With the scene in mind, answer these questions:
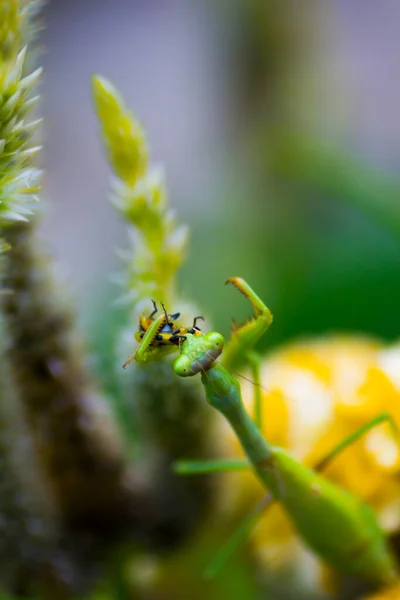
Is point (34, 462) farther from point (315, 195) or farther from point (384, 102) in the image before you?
point (384, 102)

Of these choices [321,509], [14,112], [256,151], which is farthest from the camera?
[256,151]

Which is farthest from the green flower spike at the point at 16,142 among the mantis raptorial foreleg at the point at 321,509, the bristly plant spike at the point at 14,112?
the mantis raptorial foreleg at the point at 321,509

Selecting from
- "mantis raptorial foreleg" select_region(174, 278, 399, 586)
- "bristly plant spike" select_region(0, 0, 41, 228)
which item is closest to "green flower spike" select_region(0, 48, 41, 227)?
"bristly plant spike" select_region(0, 0, 41, 228)

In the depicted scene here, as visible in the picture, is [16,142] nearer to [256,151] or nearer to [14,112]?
[14,112]

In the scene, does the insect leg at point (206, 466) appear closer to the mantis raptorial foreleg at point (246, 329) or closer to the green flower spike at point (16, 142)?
the mantis raptorial foreleg at point (246, 329)

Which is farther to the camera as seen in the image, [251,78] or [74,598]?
[251,78]

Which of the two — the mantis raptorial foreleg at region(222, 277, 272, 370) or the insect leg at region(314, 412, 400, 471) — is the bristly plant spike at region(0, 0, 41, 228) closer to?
the mantis raptorial foreleg at region(222, 277, 272, 370)

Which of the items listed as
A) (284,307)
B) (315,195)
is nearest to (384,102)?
(315,195)

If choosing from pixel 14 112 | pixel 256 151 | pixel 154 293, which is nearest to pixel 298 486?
pixel 154 293
